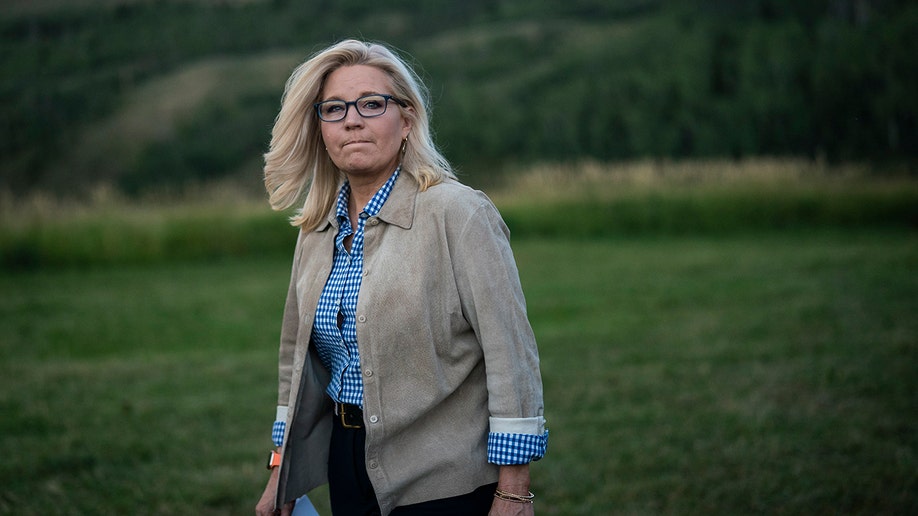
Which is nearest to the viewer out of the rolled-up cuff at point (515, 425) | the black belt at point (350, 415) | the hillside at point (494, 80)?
the rolled-up cuff at point (515, 425)

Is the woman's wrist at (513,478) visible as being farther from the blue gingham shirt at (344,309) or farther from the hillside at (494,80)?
the hillside at (494,80)

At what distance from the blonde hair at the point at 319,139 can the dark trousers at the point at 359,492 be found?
619mm

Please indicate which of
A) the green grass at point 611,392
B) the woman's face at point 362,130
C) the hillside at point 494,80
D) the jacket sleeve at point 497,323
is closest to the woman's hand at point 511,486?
the jacket sleeve at point 497,323

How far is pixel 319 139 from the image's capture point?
2639 millimetres

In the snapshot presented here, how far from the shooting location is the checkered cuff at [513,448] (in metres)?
2.16

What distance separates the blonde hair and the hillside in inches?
781

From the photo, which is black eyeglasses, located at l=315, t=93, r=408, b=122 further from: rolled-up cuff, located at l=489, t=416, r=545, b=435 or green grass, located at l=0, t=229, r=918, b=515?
green grass, located at l=0, t=229, r=918, b=515

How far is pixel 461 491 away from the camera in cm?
227

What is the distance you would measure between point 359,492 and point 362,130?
3.17ft

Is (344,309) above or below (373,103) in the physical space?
below

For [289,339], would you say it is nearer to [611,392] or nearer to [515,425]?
[515,425]

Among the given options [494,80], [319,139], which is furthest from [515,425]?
[494,80]

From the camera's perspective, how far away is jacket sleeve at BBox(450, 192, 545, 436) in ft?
7.10

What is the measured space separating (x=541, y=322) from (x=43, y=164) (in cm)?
1856
